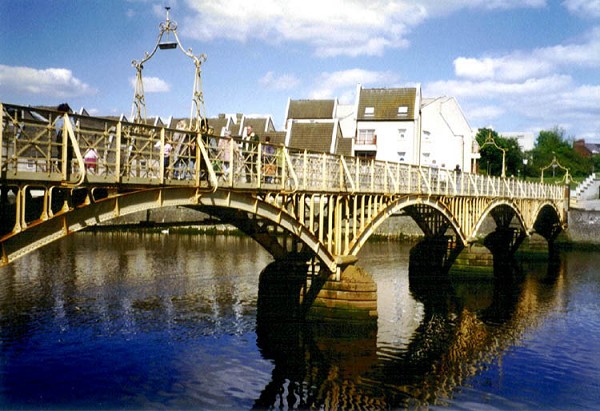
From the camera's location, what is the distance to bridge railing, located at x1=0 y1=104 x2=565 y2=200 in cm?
1254

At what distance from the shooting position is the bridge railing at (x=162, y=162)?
1254 cm

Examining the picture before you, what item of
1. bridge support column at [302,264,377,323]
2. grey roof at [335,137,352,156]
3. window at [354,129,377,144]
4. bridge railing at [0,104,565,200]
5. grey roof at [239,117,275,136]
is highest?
grey roof at [239,117,275,136]

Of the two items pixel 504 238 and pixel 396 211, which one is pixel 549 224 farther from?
pixel 396 211

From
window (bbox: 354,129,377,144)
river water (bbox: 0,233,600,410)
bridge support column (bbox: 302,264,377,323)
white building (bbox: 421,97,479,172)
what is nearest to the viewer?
river water (bbox: 0,233,600,410)

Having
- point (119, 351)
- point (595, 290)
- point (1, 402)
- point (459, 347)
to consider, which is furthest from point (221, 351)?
point (595, 290)

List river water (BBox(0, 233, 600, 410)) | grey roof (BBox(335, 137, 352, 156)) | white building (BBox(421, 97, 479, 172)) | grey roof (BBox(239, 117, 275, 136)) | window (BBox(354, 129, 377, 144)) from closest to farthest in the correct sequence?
river water (BBox(0, 233, 600, 410)), grey roof (BBox(335, 137, 352, 156)), window (BBox(354, 129, 377, 144)), white building (BBox(421, 97, 479, 172)), grey roof (BBox(239, 117, 275, 136))

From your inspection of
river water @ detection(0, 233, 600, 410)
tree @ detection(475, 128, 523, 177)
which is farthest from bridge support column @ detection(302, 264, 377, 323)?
tree @ detection(475, 128, 523, 177)

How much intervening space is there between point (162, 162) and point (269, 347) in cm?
1058

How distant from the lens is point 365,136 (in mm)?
76062

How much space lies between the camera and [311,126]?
2864 inches

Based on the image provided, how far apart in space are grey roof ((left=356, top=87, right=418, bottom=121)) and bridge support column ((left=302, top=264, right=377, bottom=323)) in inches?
1973

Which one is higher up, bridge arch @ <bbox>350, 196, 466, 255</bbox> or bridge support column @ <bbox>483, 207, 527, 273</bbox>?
bridge arch @ <bbox>350, 196, 466, 255</bbox>

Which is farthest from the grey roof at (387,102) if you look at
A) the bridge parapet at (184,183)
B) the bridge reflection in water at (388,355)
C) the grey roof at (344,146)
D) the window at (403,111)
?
the bridge reflection in water at (388,355)

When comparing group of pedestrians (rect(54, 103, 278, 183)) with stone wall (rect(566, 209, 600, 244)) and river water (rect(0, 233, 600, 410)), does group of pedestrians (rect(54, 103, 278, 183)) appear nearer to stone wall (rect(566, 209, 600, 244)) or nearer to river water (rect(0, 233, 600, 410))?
river water (rect(0, 233, 600, 410))
